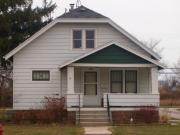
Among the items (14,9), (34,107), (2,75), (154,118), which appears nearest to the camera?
(154,118)

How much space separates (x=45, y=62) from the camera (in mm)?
34406

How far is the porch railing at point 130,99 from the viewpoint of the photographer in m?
32.3

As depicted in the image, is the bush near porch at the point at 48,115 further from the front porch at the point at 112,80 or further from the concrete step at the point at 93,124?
the concrete step at the point at 93,124

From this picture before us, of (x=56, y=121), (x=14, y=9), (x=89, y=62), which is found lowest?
(x=56, y=121)

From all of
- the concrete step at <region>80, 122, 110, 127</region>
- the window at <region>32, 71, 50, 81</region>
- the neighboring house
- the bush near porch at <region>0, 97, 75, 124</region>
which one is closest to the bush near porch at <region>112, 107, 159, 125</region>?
the concrete step at <region>80, 122, 110, 127</region>

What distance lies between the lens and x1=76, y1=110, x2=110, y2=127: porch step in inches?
1195

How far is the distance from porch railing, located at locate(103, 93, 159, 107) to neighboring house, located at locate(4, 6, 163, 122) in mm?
1068

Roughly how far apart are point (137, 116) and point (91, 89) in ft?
14.0

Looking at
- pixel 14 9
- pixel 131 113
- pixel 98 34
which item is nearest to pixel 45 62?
pixel 98 34

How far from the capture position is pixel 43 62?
34.4 metres

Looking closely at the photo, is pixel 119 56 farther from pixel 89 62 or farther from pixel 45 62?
A: pixel 45 62

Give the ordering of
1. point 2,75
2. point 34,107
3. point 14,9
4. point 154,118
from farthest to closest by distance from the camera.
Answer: point 2,75 → point 14,9 → point 34,107 → point 154,118

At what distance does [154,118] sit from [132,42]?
18.6 ft

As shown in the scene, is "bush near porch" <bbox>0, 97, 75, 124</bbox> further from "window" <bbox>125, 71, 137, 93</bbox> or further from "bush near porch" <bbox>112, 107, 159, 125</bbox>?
"window" <bbox>125, 71, 137, 93</bbox>
